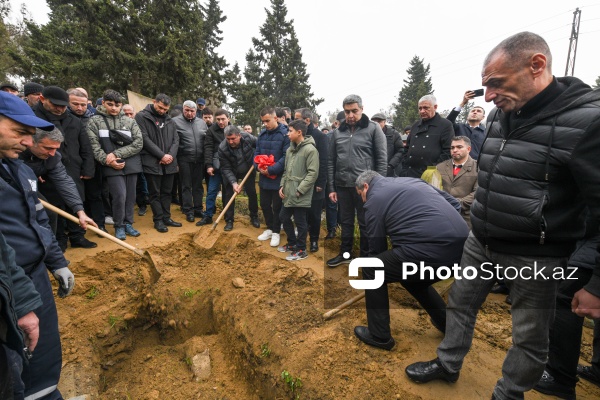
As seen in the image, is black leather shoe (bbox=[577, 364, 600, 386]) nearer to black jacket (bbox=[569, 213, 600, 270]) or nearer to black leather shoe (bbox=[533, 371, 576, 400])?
black leather shoe (bbox=[533, 371, 576, 400])

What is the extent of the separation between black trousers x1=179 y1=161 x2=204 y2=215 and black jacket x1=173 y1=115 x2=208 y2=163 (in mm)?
145

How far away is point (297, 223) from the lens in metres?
4.61

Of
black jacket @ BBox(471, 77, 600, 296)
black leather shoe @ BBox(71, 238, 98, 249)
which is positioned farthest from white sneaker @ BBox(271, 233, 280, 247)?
black jacket @ BBox(471, 77, 600, 296)

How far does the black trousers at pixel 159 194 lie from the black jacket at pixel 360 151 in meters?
3.27

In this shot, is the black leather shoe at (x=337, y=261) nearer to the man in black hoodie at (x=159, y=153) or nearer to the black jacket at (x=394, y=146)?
the black jacket at (x=394, y=146)

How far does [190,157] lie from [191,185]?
590mm

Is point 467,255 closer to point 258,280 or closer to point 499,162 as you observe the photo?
point 499,162

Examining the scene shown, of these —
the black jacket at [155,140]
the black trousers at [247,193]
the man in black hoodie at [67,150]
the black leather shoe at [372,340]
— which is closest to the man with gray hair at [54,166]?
the man in black hoodie at [67,150]

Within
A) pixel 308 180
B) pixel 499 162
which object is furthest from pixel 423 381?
pixel 308 180

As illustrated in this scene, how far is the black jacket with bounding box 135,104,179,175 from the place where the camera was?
16.9 ft

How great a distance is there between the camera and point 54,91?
3910 mm

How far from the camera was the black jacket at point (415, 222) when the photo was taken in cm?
243

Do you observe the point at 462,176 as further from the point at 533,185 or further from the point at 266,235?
the point at 266,235

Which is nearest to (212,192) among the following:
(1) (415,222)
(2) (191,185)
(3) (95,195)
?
(2) (191,185)
